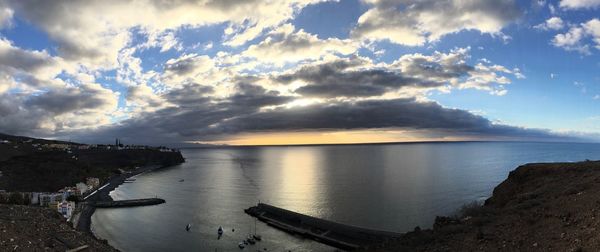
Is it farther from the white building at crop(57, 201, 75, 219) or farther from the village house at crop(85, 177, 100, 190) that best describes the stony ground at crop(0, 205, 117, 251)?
the village house at crop(85, 177, 100, 190)

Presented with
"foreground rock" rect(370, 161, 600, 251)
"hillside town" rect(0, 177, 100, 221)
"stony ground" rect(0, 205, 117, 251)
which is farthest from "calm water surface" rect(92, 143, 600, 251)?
"foreground rock" rect(370, 161, 600, 251)

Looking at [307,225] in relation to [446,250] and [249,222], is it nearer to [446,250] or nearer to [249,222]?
[249,222]

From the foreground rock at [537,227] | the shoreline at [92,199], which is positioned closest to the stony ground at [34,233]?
the foreground rock at [537,227]

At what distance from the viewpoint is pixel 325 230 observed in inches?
2970

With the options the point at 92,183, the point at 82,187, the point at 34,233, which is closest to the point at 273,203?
the point at 82,187

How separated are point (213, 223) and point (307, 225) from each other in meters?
20.3

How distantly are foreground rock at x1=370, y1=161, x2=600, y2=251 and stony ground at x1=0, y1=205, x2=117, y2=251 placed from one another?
78.9 feet

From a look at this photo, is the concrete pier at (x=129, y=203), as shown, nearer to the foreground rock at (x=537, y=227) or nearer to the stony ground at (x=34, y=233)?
the stony ground at (x=34, y=233)

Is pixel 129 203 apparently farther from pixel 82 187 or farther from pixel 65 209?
pixel 82 187

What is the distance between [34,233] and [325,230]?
52.2 m

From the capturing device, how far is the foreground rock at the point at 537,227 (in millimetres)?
22141

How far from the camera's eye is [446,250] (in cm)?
2636

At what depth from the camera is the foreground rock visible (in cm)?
2214

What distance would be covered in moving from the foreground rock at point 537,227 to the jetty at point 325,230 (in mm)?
25381
